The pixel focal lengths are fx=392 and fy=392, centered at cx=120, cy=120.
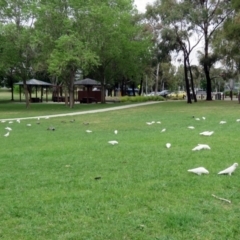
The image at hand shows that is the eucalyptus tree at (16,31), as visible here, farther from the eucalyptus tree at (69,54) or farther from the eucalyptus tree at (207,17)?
the eucalyptus tree at (207,17)

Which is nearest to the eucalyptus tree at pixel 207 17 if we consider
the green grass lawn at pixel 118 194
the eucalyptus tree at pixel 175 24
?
the eucalyptus tree at pixel 175 24

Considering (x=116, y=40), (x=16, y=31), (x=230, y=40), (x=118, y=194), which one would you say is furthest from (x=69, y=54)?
(x=118, y=194)

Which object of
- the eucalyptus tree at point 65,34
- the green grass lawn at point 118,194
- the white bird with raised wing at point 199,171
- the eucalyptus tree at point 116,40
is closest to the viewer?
the green grass lawn at point 118,194

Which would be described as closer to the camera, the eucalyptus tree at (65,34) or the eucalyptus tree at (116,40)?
the eucalyptus tree at (65,34)

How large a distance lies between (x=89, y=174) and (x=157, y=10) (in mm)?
32811

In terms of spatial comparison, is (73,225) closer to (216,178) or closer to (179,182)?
(179,182)

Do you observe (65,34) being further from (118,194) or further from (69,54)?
(118,194)

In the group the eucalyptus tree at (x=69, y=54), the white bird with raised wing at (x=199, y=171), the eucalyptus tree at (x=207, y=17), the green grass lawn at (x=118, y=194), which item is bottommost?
the green grass lawn at (x=118, y=194)

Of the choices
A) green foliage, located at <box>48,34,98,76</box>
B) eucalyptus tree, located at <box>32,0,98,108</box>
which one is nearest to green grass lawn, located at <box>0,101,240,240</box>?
green foliage, located at <box>48,34,98,76</box>

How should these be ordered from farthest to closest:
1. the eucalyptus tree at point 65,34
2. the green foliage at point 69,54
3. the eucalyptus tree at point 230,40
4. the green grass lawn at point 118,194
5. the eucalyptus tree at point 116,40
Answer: the eucalyptus tree at point 116,40 → the eucalyptus tree at point 230,40 → the eucalyptus tree at point 65,34 → the green foliage at point 69,54 → the green grass lawn at point 118,194

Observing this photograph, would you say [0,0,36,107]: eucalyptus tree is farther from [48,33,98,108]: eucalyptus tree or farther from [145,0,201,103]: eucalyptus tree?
[145,0,201,103]: eucalyptus tree

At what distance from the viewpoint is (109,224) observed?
3764mm

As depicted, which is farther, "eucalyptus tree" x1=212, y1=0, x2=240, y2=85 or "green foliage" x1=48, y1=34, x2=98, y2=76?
"eucalyptus tree" x1=212, y1=0, x2=240, y2=85

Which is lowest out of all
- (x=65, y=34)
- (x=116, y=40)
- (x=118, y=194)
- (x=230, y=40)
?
(x=118, y=194)
